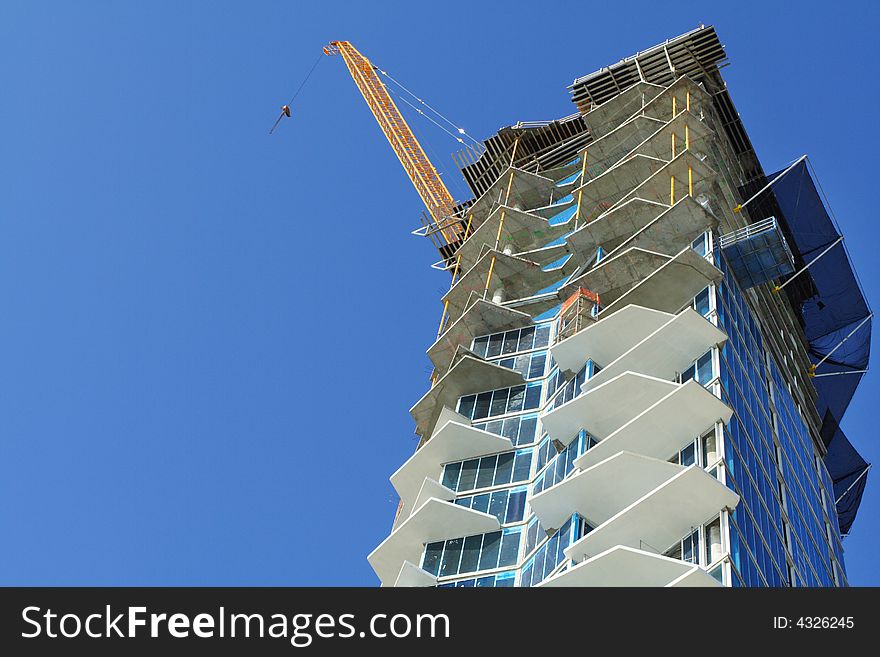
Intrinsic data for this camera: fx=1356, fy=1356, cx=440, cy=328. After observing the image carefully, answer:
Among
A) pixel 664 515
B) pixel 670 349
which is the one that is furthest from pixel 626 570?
pixel 670 349

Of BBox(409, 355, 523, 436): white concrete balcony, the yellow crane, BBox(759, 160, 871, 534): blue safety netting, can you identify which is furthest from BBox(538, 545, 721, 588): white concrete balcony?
the yellow crane

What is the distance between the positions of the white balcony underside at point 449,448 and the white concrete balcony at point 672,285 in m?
9.07

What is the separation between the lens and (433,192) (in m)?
114

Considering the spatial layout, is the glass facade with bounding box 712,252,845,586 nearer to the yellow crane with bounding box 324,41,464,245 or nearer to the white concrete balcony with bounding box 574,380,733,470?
the white concrete balcony with bounding box 574,380,733,470

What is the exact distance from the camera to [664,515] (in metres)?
46.9

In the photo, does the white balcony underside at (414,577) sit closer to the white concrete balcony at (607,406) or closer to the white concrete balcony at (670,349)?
the white concrete balcony at (607,406)

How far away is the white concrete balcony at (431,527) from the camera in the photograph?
53656 millimetres

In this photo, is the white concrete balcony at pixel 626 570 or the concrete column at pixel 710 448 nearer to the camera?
the white concrete balcony at pixel 626 570

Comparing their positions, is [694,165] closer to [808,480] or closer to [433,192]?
[808,480]

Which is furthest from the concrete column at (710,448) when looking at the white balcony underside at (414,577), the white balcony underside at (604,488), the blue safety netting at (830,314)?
the blue safety netting at (830,314)

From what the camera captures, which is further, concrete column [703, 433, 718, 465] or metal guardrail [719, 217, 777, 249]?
metal guardrail [719, 217, 777, 249]

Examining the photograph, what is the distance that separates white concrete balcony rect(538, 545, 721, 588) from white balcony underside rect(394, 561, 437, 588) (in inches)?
347

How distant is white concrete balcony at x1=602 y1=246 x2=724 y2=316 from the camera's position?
62531 mm
